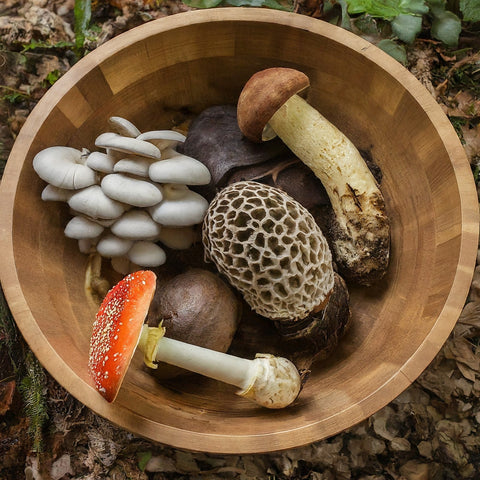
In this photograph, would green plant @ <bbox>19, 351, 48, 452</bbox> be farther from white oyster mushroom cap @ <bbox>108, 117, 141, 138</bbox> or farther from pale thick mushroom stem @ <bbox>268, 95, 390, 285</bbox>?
pale thick mushroom stem @ <bbox>268, 95, 390, 285</bbox>

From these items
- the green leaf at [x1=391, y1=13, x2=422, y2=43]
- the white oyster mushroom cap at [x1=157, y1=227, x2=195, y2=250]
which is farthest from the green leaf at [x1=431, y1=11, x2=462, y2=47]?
the white oyster mushroom cap at [x1=157, y1=227, x2=195, y2=250]

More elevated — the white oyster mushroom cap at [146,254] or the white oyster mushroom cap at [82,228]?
the white oyster mushroom cap at [82,228]

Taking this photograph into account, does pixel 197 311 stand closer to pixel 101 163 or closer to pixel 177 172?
pixel 177 172

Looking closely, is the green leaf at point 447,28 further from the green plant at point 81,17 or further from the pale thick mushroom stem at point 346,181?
the green plant at point 81,17

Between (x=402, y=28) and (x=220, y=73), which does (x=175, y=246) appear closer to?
(x=220, y=73)

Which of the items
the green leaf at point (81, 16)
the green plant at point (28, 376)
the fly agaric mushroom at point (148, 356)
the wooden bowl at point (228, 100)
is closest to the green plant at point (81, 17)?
the green leaf at point (81, 16)

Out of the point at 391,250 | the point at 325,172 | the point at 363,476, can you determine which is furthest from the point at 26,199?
the point at 363,476

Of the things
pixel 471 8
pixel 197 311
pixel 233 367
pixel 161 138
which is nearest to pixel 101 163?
pixel 161 138
